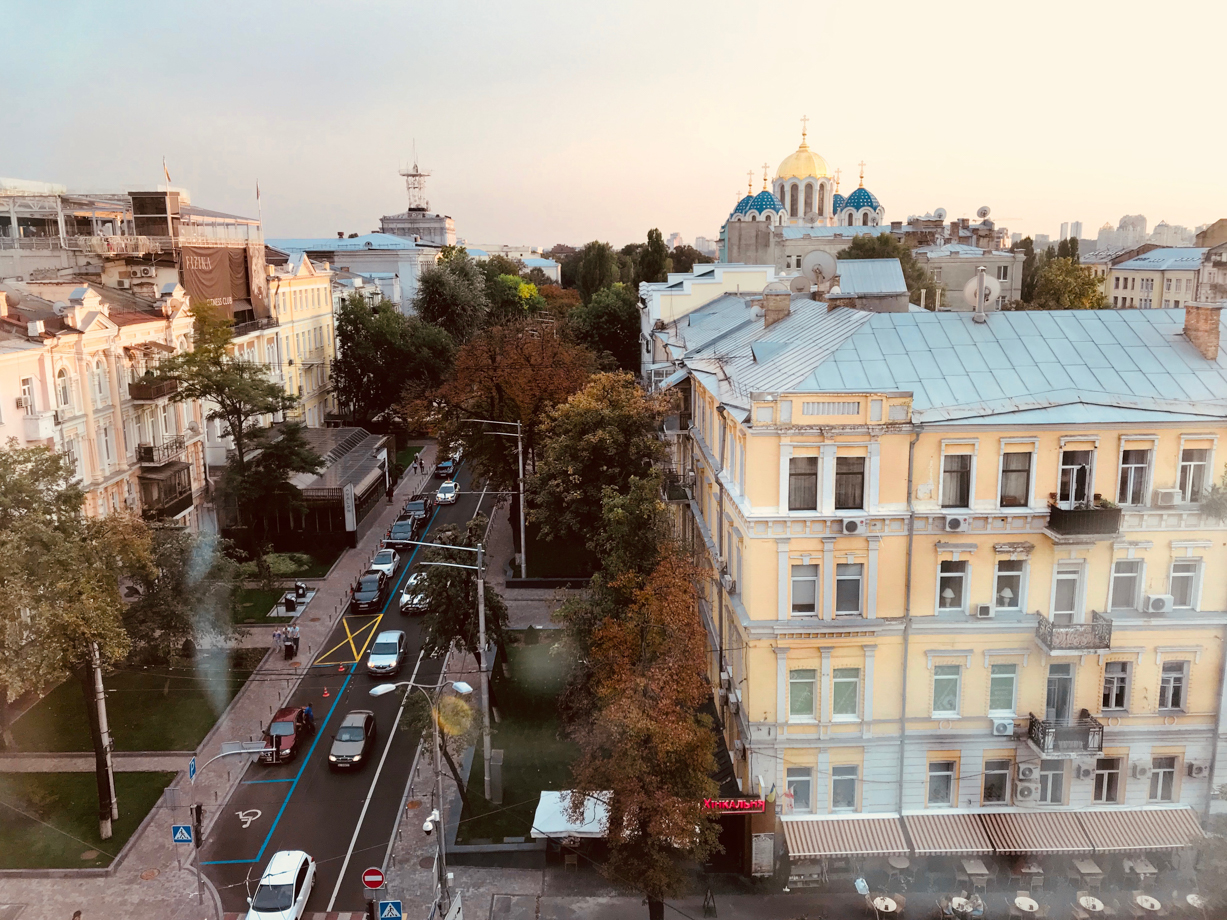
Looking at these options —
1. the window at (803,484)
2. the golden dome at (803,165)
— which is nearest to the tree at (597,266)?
the golden dome at (803,165)

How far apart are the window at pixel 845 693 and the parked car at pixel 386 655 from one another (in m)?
19.1

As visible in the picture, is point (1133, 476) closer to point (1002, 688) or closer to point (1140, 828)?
point (1002, 688)

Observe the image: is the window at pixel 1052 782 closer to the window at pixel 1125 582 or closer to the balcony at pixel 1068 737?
the balcony at pixel 1068 737

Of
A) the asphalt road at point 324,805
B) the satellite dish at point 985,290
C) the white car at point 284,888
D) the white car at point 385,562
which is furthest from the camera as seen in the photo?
the white car at point 385,562

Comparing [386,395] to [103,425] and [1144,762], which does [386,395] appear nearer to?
[103,425]

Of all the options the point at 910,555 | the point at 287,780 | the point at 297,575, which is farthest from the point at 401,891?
the point at 297,575

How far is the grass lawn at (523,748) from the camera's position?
27.2m

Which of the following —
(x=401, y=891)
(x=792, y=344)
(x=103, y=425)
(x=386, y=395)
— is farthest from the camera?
(x=386, y=395)

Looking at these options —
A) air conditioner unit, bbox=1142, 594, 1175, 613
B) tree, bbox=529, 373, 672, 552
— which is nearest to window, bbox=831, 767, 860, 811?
air conditioner unit, bbox=1142, 594, 1175, 613

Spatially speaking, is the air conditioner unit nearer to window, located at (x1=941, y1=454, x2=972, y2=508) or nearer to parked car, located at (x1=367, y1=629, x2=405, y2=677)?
window, located at (x1=941, y1=454, x2=972, y2=508)

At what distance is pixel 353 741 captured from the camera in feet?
100

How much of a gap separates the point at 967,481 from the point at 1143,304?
96.2 metres

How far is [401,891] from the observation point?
962 inches


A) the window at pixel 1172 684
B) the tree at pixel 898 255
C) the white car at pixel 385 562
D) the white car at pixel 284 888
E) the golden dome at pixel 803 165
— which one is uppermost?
the golden dome at pixel 803 165
